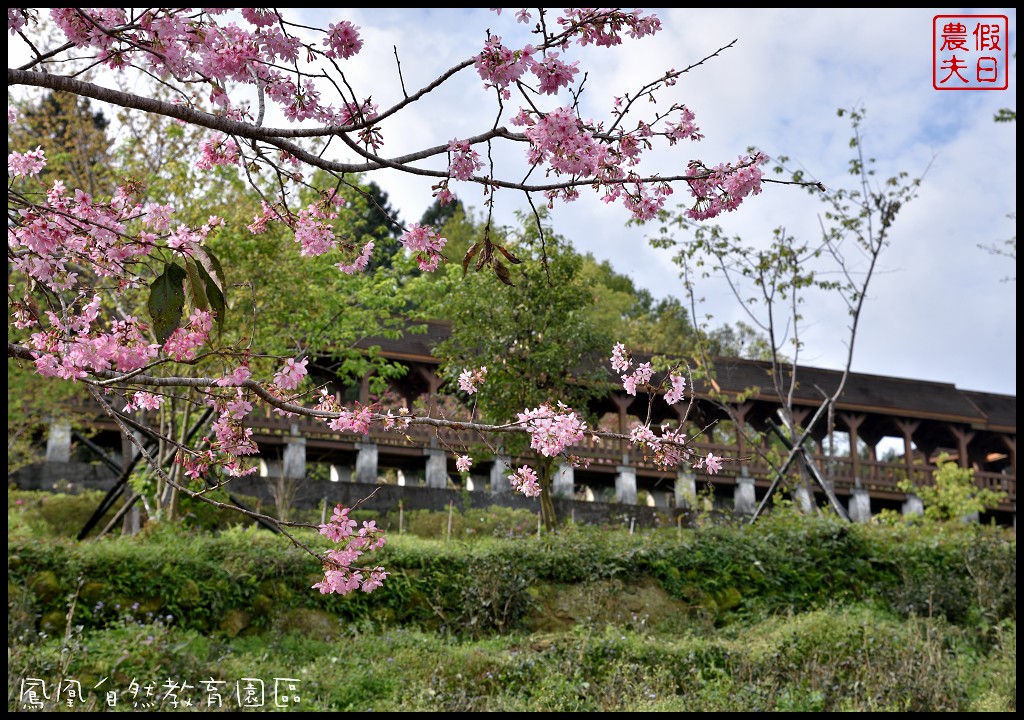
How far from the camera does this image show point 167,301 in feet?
9.24

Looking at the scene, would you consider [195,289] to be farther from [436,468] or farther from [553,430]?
[436,468]

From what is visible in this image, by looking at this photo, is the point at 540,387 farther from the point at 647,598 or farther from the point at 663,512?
the point at 663,512

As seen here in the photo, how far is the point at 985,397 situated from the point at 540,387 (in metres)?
20.3

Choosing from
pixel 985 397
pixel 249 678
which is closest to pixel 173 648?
pixel 249 678

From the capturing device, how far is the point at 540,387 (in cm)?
1463

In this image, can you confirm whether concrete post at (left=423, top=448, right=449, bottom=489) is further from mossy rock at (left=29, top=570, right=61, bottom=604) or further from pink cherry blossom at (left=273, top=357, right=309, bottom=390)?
pink cherry blossom at (left=273, top=357, right=309, bottom=390)

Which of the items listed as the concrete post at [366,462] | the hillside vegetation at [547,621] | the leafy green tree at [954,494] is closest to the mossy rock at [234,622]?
the hillside vegetation at [547,621]

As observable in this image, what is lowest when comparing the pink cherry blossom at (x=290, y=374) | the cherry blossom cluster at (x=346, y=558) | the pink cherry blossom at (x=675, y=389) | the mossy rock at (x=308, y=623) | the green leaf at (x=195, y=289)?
the mossy rock at (x=308, y=623)

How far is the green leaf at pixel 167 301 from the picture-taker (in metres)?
2.80

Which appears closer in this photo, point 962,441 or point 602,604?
point 602,604

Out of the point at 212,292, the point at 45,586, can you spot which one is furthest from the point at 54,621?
the point at 212,292

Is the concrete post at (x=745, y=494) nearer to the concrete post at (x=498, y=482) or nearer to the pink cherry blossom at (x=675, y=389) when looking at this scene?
the concrete post at (x=498, y=482)

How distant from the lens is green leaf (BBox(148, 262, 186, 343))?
280 centimetres

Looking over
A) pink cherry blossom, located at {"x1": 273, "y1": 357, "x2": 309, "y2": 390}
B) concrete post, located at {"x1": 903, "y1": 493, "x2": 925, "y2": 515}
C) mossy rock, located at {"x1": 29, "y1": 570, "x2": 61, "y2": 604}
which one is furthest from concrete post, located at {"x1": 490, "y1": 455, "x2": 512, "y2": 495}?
pink cherry blossom, located at {"x1": 273, "y1": 357, "x2": 309, "y2": 390}
